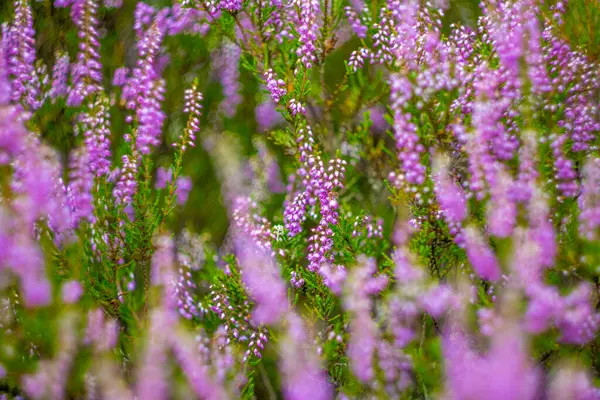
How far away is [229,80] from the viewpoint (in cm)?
390

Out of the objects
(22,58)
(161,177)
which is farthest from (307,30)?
(161,177)

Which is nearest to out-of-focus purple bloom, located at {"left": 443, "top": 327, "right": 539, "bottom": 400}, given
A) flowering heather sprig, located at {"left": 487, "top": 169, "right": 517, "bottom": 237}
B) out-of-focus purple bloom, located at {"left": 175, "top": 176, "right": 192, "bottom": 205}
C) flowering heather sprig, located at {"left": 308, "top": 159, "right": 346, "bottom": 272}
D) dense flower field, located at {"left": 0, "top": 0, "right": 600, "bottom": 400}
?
dense flower field, located at {"left": 0, "top": 0, "right": 600, "bottom": 400}

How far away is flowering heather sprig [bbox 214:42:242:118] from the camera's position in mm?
3859

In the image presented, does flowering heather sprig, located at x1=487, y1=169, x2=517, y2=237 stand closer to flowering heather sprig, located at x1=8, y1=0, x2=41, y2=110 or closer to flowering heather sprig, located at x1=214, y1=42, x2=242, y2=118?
flowering heather sprig, located at x1=8, y1=0, x2=41, y2=110

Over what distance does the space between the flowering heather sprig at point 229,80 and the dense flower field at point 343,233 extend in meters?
0.91

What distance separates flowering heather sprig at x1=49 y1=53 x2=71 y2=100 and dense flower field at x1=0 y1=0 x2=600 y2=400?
1 centimetres

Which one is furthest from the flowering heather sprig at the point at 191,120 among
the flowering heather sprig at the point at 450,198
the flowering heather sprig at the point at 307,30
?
the flowering heather sprig at the point at 450,198

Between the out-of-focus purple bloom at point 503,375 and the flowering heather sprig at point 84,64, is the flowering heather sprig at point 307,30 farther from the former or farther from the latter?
the out-of-focus purple bloom at point 503,375

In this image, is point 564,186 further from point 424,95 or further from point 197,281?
point 197,281

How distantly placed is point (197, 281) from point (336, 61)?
1.98m

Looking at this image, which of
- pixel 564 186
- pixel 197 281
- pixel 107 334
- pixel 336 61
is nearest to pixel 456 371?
pixel 564 186

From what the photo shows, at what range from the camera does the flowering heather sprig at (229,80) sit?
3859 mm

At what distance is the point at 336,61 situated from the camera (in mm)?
3760

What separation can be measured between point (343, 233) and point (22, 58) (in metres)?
1.88
